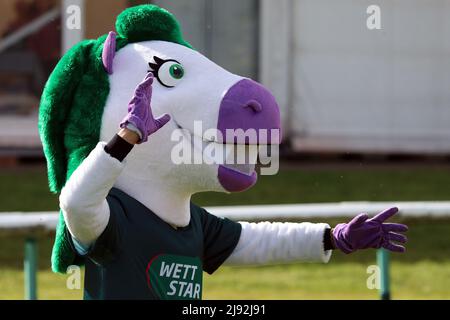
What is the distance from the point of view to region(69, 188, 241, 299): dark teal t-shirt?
10.6 feet

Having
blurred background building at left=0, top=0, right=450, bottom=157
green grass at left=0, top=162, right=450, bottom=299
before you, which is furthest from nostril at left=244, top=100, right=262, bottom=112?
blurred background building at left=0, top=0, right=450, bottom=157

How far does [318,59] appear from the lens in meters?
10.0

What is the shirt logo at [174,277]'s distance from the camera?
3.28 metres

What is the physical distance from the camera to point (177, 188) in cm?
334

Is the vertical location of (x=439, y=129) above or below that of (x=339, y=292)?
above

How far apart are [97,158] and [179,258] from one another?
0.51 m

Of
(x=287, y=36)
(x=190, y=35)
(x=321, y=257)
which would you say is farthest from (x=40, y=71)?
(x=321, y=257)

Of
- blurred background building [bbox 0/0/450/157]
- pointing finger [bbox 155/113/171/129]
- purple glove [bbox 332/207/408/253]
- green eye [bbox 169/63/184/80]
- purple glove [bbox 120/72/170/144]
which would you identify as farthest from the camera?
blurred background building [bbox 0/0/450/157]

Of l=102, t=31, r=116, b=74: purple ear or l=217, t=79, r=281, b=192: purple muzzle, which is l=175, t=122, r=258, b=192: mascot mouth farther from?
l=102, t=31, r=116, b=74: purple ear

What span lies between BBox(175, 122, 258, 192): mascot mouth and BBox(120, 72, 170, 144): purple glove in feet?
0.72

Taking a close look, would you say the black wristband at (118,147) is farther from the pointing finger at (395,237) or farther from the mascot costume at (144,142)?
the pointing finger at (395,237)

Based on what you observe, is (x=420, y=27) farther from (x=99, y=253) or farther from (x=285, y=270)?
(x=99, y=253)

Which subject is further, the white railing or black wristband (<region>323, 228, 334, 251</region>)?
the white railing
